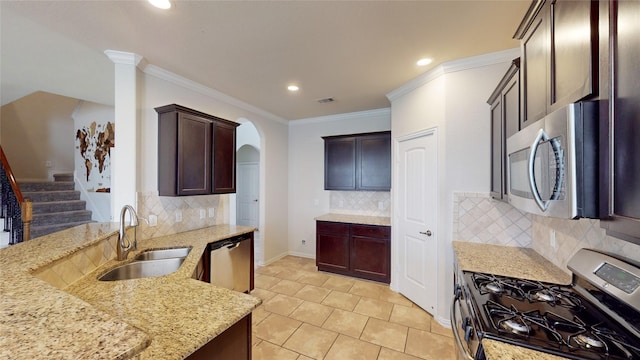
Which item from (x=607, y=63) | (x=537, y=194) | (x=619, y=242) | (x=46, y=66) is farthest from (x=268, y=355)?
(x=46, y=66)

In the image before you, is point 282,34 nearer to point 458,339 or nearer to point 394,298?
point 458,339

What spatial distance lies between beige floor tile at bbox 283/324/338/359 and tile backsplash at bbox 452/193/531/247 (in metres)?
1.62

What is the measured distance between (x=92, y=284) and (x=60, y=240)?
44cm

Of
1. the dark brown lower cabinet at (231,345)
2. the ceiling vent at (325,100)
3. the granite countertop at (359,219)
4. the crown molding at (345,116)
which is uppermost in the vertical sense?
the ceiling vent at (325,100)

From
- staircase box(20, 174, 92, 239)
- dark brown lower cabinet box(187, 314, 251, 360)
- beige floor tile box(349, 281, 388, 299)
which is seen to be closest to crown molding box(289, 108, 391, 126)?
beige floor tile box(349, 281, 388, 299)

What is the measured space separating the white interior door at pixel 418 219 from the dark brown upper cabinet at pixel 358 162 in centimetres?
62

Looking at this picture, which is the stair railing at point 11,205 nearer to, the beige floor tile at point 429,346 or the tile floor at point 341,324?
the tile floor at point 341,324

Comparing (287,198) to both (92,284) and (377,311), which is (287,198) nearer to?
(377,311)

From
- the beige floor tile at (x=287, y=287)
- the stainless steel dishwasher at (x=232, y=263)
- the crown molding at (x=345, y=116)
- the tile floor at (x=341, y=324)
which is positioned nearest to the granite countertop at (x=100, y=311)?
the stainless steel dishwasher at (x=232, y=263)

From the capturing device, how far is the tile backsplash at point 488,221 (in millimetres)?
2234

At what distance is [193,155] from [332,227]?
2.29 meters

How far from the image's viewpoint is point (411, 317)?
2.69 meters

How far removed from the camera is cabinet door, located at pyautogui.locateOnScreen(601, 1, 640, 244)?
69 cm

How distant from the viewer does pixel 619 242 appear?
1.22 metres
